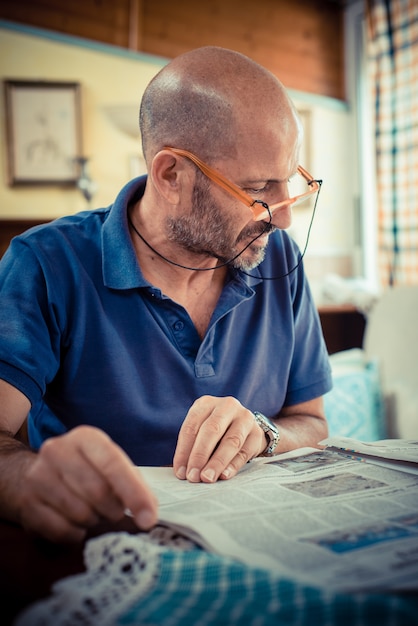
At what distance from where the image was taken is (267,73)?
3.83 ft

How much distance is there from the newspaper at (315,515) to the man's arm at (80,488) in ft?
0.22

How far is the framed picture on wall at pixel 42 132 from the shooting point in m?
3.41

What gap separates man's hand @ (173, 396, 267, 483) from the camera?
31.9 inches

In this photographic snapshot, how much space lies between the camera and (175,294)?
125cm

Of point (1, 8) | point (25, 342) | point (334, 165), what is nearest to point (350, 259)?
point (334, 165)

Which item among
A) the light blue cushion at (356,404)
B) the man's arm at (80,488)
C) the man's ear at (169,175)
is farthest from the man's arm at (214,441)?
the light blue cushion at (356,404)

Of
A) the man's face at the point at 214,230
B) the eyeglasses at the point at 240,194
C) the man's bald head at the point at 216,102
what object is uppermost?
the man's bald head at the point at 216,102

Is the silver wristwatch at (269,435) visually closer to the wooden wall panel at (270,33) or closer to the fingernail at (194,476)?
the fingernail at (194,476)

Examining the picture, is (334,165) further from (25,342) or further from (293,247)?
(25,342)

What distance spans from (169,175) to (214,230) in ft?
0.48

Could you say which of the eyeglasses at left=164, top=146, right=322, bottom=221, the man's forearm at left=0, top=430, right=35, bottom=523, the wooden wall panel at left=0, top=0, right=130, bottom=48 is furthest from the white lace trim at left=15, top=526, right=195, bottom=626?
the wooden wall panel at left=0, top=0, right=130, bottom=48

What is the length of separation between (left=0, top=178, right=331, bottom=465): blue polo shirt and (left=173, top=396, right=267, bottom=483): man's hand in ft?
0.93

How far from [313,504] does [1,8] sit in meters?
3.48

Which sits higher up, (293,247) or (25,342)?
(293,247)
